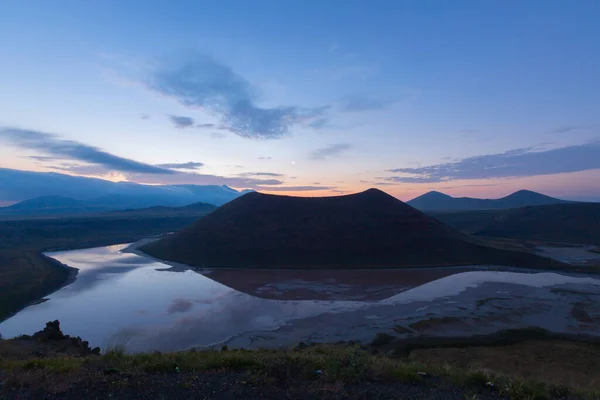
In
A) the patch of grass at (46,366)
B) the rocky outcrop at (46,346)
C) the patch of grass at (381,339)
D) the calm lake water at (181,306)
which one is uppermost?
the patch of grass at (46,366)

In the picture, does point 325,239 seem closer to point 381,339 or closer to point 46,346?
point 381,339

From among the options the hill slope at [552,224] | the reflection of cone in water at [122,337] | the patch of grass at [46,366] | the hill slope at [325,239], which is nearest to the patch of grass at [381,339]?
the reflection of cone in water at [122,337]

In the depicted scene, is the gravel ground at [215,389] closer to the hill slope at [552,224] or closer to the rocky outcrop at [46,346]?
the rocky outcrop at [46,346]

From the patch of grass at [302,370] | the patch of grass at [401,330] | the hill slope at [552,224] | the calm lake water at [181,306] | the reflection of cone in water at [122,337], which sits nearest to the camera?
the patch of grass at [302,370]

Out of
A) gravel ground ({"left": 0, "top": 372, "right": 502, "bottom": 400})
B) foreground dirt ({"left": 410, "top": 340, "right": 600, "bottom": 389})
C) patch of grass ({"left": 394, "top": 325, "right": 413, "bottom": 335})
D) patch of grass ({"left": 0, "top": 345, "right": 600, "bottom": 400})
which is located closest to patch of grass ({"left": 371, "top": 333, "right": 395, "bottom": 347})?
patch of grass ({"left": 394, "top": 325, "right": 413, "bottom": 335})

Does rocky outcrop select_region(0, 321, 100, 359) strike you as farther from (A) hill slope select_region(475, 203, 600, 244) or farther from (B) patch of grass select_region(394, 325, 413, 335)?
(A) hill slope select_region(475, 203, 600, 244)
